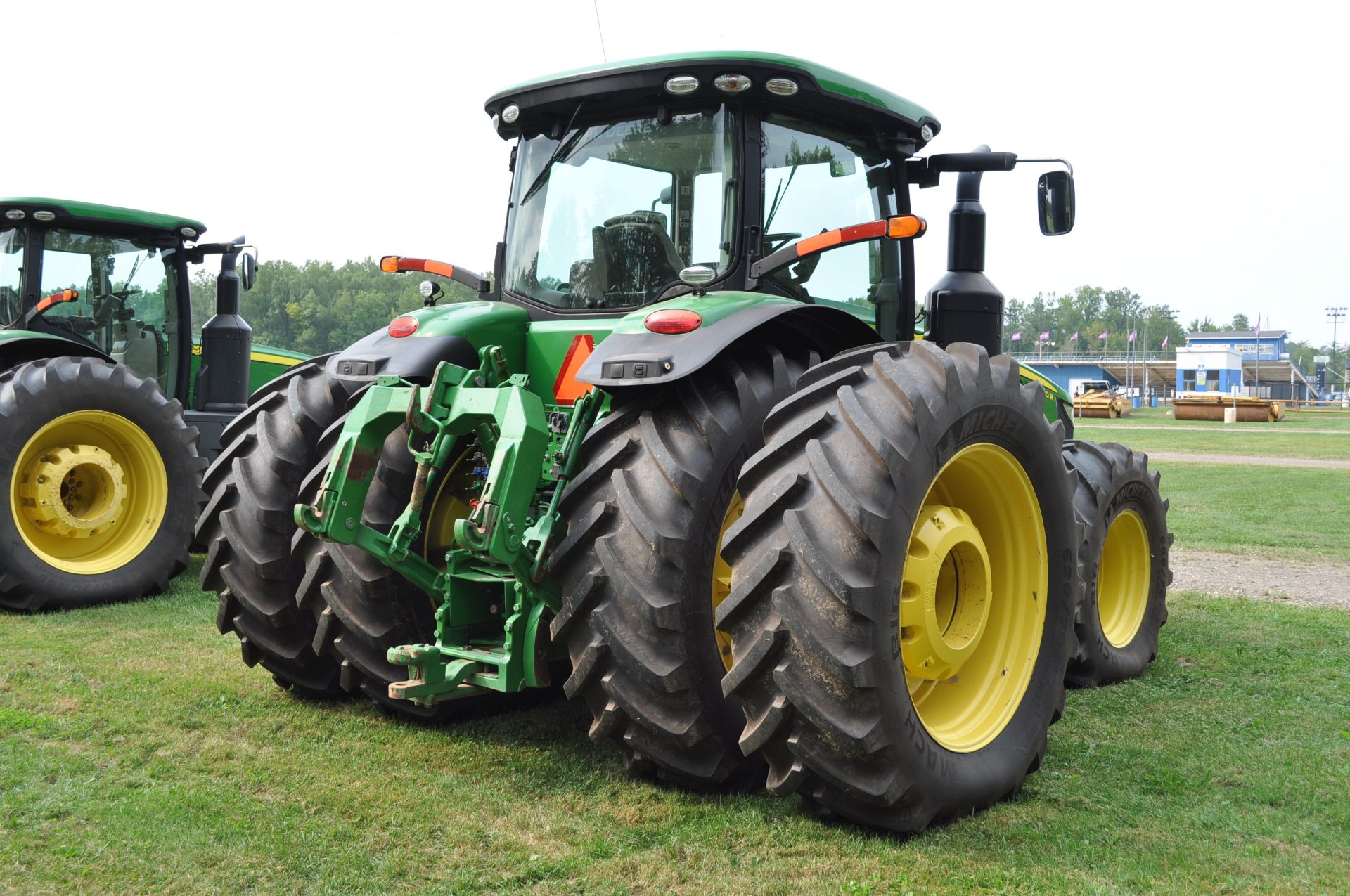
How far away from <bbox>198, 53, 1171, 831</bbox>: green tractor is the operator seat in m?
0.01

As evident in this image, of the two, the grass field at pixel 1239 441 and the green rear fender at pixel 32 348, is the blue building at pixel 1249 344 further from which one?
the green rear fender at pixel 32 348

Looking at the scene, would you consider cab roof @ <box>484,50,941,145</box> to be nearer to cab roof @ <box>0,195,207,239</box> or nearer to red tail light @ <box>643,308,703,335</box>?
red tail light @ <box>643,308,703,335</box>

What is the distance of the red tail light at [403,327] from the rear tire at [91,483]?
3.73 m

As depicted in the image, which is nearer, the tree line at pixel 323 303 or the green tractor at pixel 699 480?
the green tractor at pixel 699 480

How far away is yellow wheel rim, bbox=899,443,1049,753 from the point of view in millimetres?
3490

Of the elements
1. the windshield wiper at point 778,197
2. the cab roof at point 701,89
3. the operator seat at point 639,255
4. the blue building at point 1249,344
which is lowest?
the operator seat at point 639,255

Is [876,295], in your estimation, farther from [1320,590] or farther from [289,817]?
[1320,590]

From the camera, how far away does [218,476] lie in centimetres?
462

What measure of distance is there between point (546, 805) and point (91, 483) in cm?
529

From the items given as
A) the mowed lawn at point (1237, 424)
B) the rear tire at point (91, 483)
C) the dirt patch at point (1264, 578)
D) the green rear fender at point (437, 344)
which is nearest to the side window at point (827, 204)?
the green rear fender at point (437, 344)

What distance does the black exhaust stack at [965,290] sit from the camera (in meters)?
5.45

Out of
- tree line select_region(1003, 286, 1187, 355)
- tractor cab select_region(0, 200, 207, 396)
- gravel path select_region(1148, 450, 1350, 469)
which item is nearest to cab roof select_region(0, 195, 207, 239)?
tractor cab select_region(0, 200, 207, 396)

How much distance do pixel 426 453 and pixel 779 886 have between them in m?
1.71

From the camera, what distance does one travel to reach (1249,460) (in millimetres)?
20562
